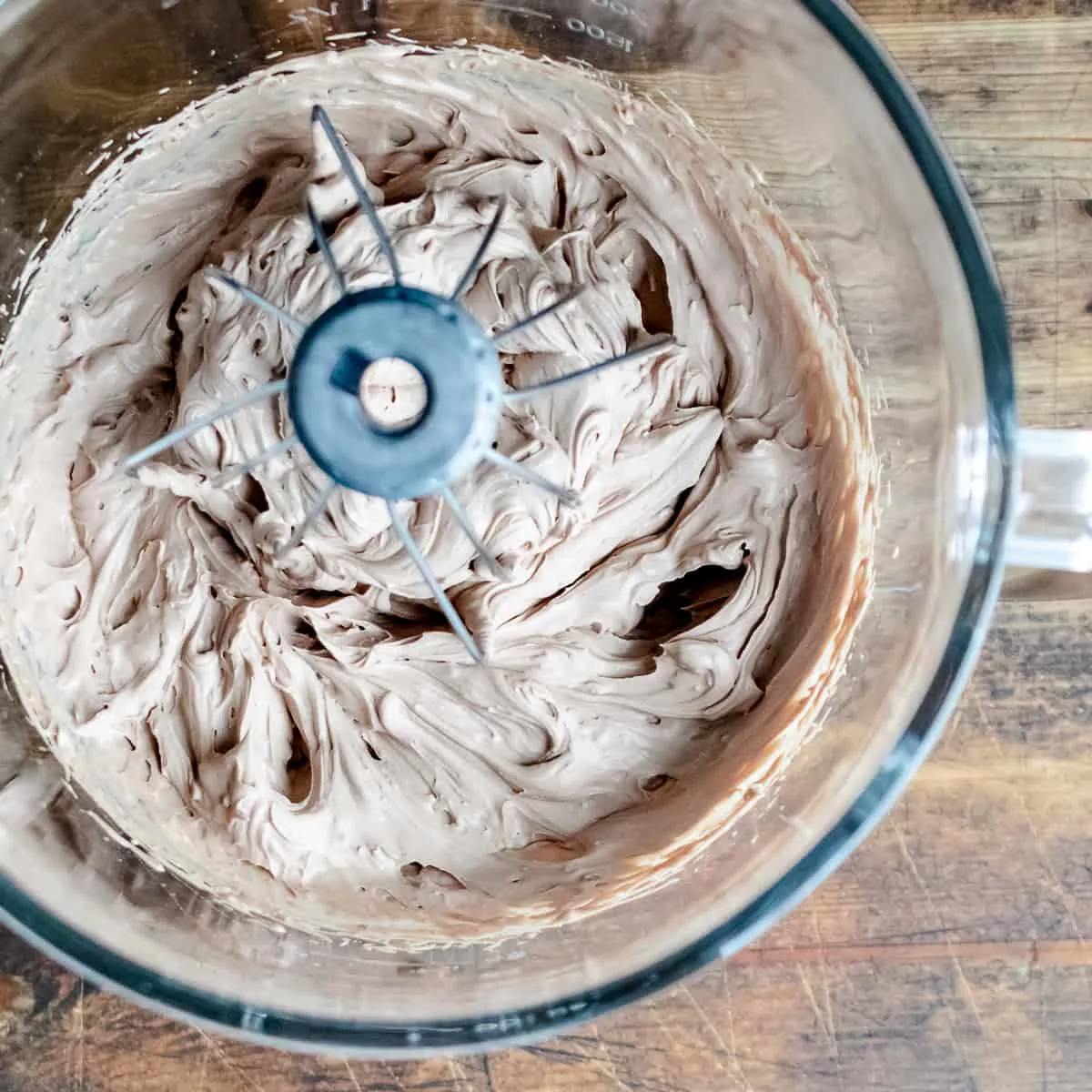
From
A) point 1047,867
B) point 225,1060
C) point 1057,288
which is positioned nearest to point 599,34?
point 1057,288

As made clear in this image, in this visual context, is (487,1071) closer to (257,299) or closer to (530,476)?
(530,476)

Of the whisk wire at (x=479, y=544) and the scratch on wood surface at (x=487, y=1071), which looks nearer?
the whisk wire at (x=479, y=544)

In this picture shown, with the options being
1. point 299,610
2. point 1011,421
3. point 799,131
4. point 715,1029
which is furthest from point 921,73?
point 715,1029

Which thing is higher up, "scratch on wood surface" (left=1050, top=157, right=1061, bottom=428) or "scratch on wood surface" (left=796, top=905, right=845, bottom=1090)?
"scratch on wood surface" (left=1050, top=157, right=1061, bottom=428)

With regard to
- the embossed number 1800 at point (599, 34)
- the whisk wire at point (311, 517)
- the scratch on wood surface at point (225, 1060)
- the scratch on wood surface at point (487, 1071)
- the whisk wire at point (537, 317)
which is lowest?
the scratch on wood surface at point (487, 1071)

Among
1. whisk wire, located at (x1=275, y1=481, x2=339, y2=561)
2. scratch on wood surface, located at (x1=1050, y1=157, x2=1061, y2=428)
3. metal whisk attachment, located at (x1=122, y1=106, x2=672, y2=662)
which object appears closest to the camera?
metal whisk attachment, located at (x1=122, y1=106, x2=672, y2=662)

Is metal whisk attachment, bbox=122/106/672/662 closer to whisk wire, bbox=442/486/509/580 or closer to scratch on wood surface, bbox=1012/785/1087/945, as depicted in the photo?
A: whisk wire, bbox=442/486/509/580

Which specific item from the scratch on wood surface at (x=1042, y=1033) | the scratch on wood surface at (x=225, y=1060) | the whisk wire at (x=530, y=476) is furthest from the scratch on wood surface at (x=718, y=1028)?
the whisk wire at (x=530, y=476)

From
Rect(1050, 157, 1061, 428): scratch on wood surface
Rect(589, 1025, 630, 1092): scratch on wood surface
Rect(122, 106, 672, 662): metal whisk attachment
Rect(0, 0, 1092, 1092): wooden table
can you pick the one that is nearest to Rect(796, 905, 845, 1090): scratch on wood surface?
Rect(0, 0, 1092, 1092): wooden table

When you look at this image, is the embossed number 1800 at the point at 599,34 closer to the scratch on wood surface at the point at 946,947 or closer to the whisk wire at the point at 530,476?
the whisk wire at the point at 530,476

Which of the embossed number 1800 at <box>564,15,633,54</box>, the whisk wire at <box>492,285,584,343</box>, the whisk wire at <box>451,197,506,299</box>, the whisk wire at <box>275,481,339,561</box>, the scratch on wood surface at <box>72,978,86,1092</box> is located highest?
the embossed number 1800 at <box>564,15,633,54</box>
